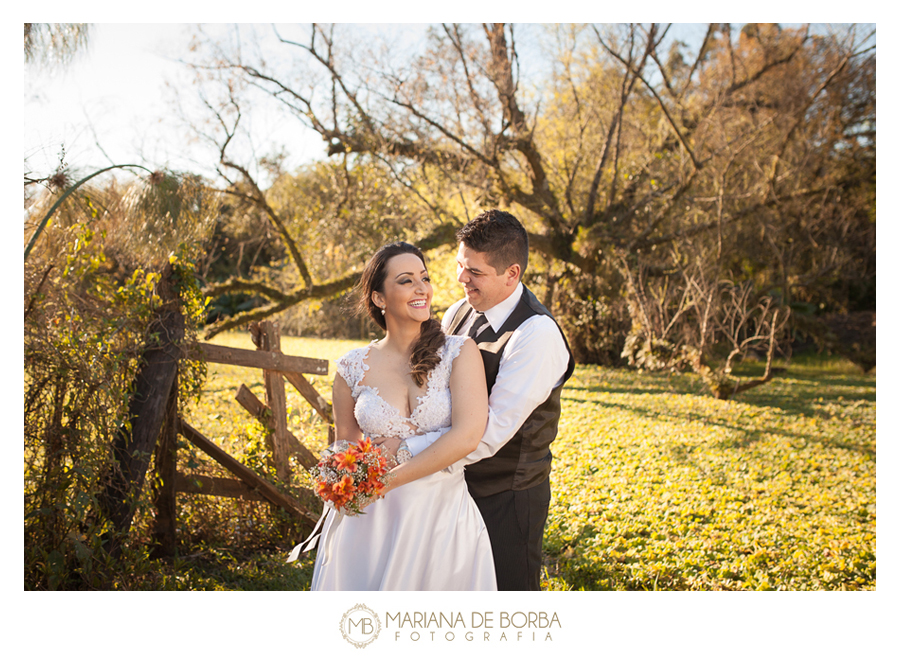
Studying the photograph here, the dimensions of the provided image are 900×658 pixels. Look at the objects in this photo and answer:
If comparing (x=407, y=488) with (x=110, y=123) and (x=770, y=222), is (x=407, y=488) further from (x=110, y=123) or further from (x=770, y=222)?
(x=770, y=222)

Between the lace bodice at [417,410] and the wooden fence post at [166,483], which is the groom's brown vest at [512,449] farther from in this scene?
the wooden fence post at [166,483]

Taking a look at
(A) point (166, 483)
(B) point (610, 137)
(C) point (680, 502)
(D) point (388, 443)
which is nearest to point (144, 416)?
(A) point (166, 483)

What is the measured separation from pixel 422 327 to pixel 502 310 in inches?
15.1

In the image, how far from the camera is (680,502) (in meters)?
5.55

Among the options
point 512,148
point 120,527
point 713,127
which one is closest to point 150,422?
point 120,527

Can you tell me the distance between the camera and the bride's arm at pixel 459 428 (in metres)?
2.16

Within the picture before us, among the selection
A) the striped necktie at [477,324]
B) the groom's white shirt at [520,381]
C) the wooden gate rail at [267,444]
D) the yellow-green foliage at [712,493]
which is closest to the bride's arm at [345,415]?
the groom's white shirt at [520,381]

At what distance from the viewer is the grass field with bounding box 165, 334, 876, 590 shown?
158 inches

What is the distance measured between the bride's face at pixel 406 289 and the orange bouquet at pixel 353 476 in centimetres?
52

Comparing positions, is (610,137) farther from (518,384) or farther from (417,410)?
(417,410)

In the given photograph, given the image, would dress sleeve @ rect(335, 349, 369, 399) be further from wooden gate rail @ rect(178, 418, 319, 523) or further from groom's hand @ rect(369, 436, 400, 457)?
wooden gate rail @ rect(178, 418, 319, 523)
